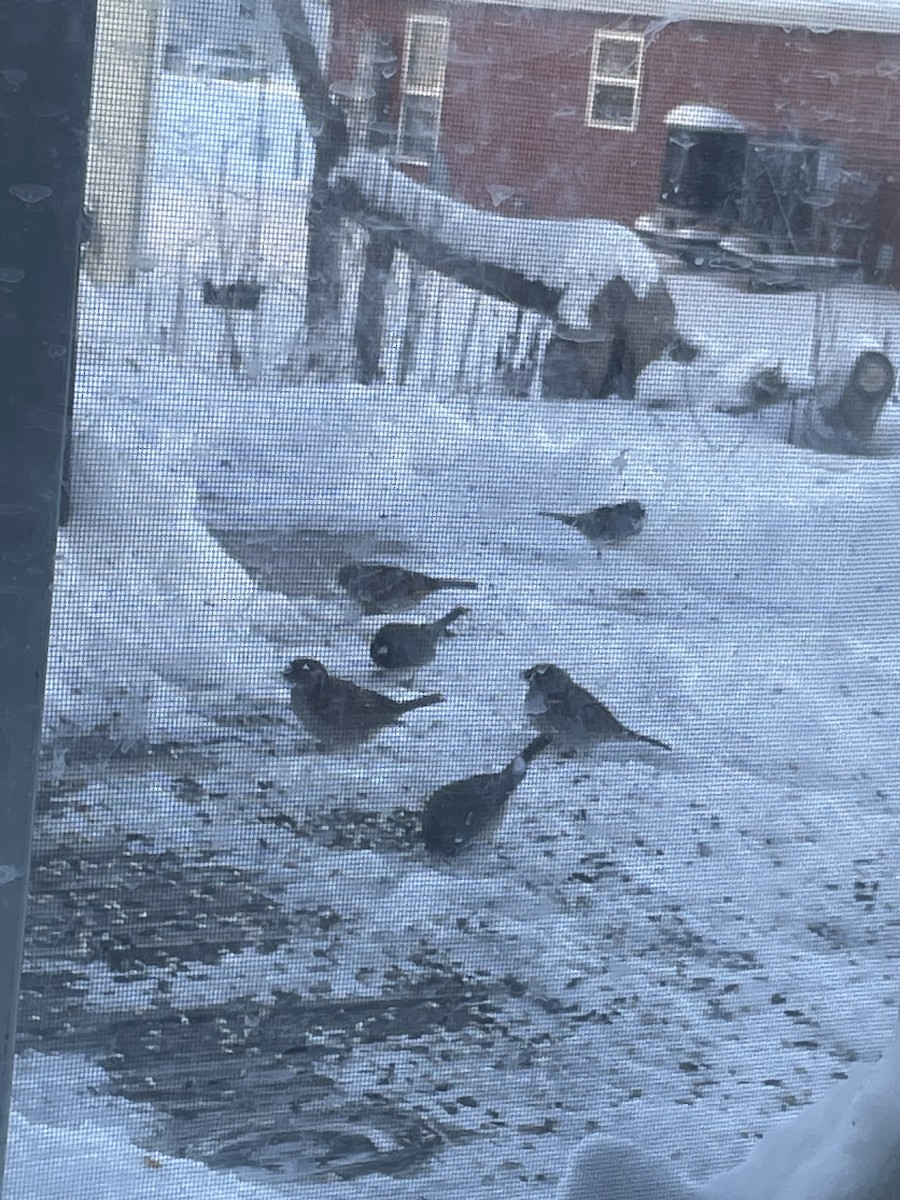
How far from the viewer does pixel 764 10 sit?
0.92 meters

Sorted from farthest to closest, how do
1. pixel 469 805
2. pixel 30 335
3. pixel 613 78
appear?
pixel 469 805
pixel 613 78
pixel 30 335

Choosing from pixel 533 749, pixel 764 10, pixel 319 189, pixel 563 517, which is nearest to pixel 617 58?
pixel 764 10

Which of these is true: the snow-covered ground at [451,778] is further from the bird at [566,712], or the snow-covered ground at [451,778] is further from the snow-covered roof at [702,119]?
the snow-covered roof at [702,119]

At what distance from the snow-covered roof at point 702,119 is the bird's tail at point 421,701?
492 millimetres

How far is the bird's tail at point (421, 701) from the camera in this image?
0.98 metres

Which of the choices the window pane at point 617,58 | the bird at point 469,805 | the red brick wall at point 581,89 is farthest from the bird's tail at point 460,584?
the window pane at point 617,58

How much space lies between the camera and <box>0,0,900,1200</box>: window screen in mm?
877

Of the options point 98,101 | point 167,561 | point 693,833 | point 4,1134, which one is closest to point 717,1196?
point 693,833

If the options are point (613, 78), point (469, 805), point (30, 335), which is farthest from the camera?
point (469, 805)

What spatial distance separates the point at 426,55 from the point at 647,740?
0.58 metres

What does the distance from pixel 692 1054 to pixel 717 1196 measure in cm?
16

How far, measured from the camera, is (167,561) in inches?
35.9

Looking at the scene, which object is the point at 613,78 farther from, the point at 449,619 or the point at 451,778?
the point at 451,778

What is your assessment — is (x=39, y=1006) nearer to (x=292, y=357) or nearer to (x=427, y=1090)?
(x=427, y=1090)
